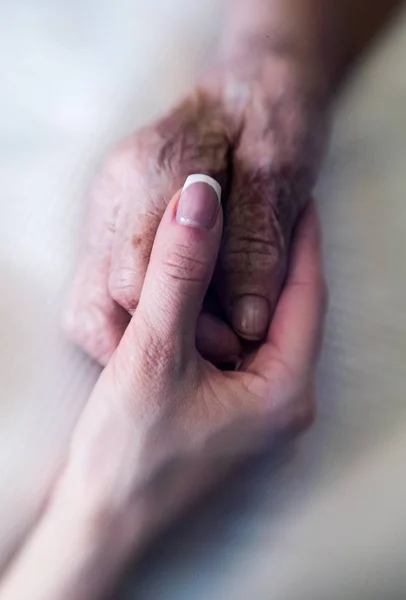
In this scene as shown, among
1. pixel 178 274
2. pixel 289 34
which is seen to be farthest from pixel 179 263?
pixel 289 34

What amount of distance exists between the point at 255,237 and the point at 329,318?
0.32 ft

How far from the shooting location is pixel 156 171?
534 mm

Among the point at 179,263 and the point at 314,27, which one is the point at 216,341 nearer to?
the point at 179,263

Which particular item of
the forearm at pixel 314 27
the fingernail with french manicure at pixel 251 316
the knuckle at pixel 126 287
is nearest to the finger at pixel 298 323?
the fingernail with french manicure at pixel 251 316

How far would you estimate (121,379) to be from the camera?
1.43ft

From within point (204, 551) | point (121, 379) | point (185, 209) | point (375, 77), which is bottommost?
point (204, 551)

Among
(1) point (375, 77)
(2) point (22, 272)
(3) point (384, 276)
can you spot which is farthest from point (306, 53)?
(2) point (22, 272)

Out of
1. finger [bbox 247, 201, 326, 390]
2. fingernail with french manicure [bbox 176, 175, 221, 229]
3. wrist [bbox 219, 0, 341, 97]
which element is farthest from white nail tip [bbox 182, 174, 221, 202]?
wrist [bbox 219, 0, 341, 97]

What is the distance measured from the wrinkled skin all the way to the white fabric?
3 centimetres

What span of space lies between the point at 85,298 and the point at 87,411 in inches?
4.2

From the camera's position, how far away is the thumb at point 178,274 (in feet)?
1.41

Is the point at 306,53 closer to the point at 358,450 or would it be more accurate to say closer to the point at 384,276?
the point at 384,276

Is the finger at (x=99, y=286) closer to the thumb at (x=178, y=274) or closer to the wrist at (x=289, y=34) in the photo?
the thumb at (x=178, y=274)

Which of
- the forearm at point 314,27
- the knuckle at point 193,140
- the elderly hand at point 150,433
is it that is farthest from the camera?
the forearm at point 314,27
